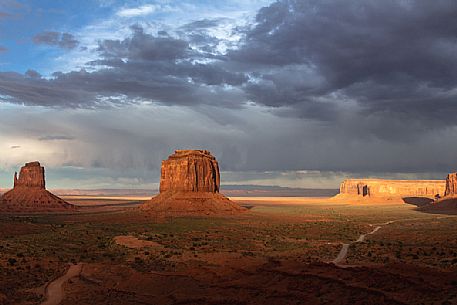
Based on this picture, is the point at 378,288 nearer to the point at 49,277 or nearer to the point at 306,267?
the point at 306,267

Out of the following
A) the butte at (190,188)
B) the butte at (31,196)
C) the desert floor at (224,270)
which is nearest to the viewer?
the desert floor at (224,270)

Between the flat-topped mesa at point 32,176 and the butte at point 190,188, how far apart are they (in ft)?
145

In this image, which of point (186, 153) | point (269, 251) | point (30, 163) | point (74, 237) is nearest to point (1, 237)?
point (74, 237)

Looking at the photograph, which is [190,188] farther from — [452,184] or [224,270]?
[452,184]

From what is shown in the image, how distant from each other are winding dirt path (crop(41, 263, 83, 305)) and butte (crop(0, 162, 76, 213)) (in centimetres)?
9642

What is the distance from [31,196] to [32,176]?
7.07 meters

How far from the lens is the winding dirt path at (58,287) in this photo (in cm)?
2398

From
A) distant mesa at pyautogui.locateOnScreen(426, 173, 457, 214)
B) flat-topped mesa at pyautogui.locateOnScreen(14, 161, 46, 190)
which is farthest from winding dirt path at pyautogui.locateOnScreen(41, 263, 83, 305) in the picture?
distant mesa at pyautogui.locateOnScreen(426, 173, 457, 214)

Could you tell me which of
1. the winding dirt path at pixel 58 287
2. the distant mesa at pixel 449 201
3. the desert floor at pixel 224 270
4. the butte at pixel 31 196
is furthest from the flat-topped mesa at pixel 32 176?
the distant mesa at pixel 449 201

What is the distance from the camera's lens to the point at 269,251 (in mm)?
41781

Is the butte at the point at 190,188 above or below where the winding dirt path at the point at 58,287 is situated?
above

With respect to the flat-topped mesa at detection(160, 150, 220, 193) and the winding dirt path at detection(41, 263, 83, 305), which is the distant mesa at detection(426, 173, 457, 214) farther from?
the winding dirt path at detection(41, 263, 83, 305)

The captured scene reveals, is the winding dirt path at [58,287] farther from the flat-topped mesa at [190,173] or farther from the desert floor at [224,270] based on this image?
the flat-topped mesa at [190,173]

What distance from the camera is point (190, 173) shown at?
4338 inches
